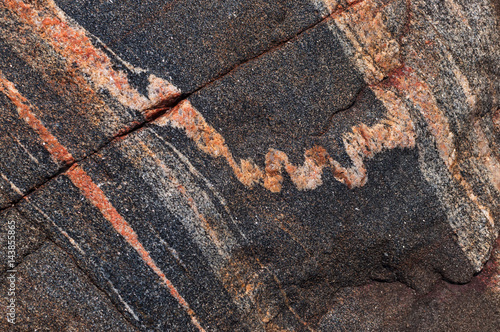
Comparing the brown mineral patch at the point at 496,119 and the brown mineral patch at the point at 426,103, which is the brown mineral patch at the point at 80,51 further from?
the brown mineral patch at the point at 496,119

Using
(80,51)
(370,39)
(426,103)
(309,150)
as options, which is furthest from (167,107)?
(426,103)

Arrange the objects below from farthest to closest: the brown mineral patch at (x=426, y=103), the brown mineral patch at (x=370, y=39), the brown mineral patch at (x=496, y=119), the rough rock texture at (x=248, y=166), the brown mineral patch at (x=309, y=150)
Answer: the brown mineral patch at (x=496, y=119)
the brown mineral patch at (x=426, y=103)
the brown mineral patch at (x=370, y=39)
the brown mineral patch at (x=309, y=150)
the rough rock texture at (x=248, y=166)

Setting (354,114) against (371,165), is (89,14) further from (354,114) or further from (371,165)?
(371,165)

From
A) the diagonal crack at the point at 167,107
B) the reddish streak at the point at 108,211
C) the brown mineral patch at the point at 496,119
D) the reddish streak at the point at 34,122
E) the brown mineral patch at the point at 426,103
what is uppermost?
the reddish streak at the point at 34,122

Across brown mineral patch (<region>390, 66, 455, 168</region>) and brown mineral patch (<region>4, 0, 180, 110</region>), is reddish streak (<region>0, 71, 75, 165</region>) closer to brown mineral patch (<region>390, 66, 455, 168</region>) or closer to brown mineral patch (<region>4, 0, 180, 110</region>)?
brown mineral patch (<region>4, 0, 180, 110</region>)

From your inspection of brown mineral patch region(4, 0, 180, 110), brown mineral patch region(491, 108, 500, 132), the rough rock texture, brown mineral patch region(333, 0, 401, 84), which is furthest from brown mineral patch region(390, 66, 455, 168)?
brown mineral patch region(4, 0, 180, 110)

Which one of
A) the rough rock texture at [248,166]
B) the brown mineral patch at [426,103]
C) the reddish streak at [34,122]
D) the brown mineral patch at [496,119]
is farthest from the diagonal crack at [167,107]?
the brown mineral patch at [496,119]
